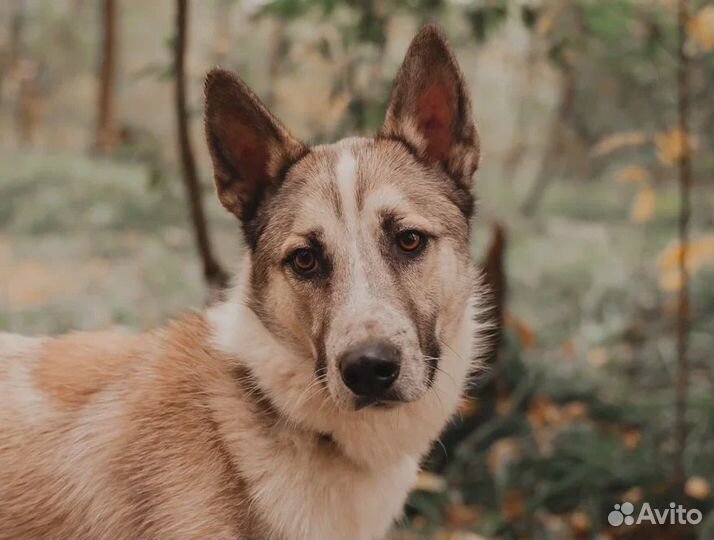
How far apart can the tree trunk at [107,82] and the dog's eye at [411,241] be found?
14.1 feet

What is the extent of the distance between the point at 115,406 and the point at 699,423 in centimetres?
327

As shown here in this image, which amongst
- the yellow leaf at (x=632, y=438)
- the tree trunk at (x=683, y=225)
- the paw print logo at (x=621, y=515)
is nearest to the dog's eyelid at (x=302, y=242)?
the tree trunk at (x=683, y=225)

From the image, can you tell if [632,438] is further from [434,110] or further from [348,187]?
[348,187]

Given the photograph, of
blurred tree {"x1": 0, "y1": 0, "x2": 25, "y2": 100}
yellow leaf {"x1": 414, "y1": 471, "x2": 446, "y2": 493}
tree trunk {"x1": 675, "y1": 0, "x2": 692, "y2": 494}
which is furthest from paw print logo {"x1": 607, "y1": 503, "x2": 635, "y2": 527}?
blurred tree {"x1": 0, "y1": 0, "x2": 25, "y2": 100}

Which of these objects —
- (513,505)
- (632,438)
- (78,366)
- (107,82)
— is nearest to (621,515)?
(513,505)

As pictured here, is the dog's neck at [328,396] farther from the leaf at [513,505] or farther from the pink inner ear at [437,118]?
the leaf at [513,505]

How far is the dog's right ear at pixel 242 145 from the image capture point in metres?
2.04

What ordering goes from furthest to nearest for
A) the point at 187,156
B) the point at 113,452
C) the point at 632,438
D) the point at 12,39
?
the point at 12,39, the point at 632,438, the point at 187,156, the point at 113,452

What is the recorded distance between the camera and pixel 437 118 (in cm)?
222

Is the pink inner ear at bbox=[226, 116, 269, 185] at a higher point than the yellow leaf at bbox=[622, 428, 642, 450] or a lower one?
higher

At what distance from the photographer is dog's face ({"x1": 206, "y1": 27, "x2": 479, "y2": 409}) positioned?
1.82m

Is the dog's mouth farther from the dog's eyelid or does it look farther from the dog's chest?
the dog's eyelid

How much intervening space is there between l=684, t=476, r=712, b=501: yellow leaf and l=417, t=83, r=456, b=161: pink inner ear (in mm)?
2315

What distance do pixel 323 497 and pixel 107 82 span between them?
4788 millimetres
